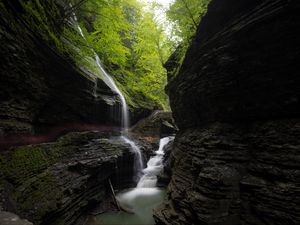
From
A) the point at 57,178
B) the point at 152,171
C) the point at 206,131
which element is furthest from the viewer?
the point at 152,171

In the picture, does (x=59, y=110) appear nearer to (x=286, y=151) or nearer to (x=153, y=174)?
(x=153, y=174)

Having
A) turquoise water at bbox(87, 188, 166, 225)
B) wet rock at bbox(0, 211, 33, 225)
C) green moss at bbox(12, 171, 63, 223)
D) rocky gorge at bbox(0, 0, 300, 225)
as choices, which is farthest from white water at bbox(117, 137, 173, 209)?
wet rock at bbox(0, 211, 33, 225)

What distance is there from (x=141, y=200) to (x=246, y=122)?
649 centimetres

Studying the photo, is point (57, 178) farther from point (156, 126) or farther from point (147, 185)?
point (156, 126)

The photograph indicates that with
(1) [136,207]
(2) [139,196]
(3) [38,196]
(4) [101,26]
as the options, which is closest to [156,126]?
(2) [139,196]

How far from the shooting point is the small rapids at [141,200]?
6.77 metres

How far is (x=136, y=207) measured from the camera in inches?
313

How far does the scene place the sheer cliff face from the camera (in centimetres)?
400

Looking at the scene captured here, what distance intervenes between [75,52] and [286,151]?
967 centimetres

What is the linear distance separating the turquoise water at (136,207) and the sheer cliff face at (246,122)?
5.38ft

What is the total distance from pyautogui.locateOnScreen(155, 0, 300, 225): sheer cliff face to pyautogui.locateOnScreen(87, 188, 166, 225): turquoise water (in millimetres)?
1639

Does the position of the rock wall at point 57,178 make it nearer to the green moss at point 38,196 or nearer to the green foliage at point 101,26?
the green moss at point 38,196

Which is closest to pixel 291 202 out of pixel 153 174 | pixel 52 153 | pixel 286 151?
pixel 286 151

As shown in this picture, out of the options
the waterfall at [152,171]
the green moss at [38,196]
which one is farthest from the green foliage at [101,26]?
the waterfall at [152,171]
